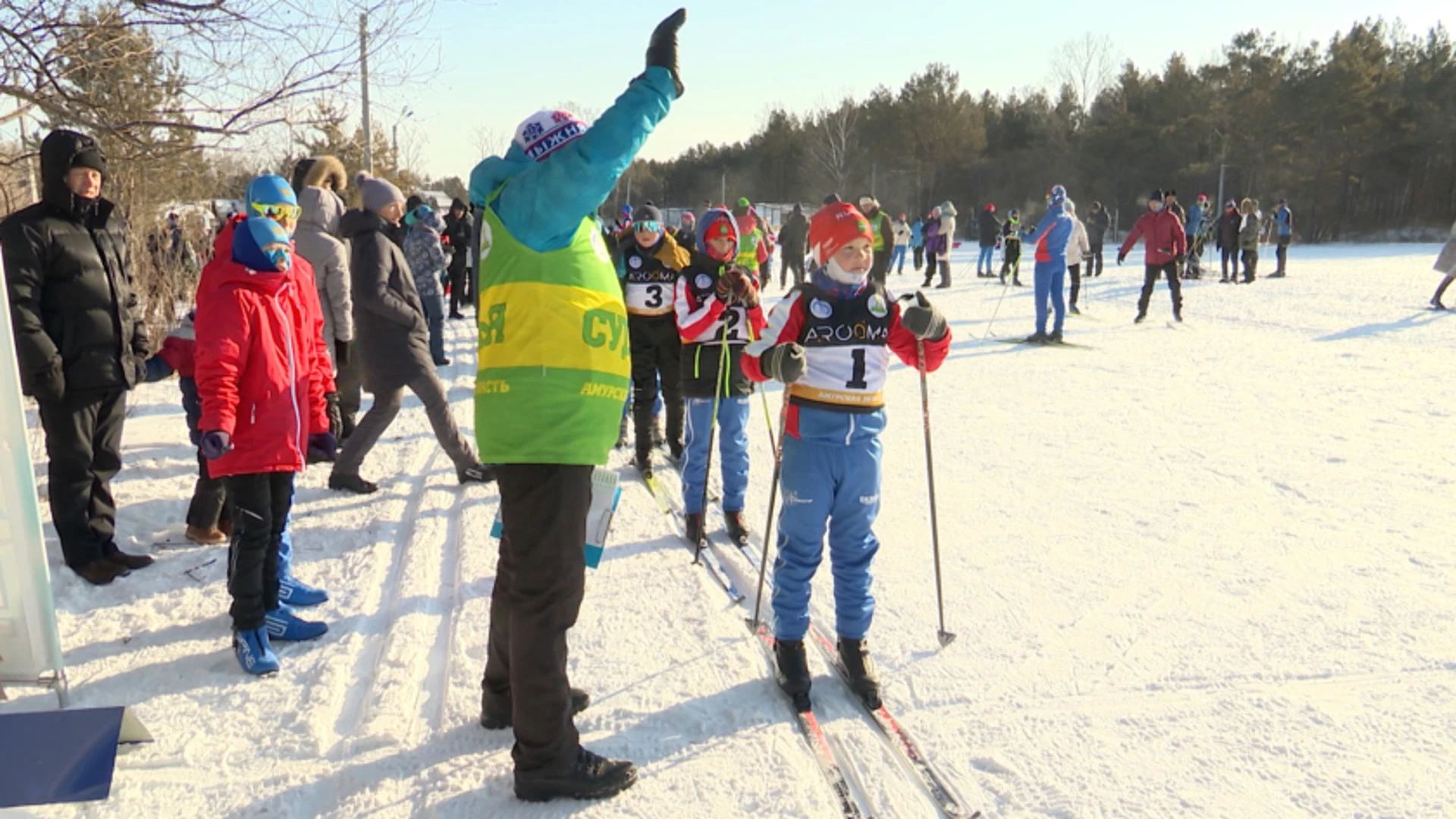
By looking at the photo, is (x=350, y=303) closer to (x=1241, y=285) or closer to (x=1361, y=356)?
(x=1361, y=356)

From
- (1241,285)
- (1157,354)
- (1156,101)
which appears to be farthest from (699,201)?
(1157,354)

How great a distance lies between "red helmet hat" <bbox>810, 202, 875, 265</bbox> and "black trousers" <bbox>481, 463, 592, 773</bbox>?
53.7 inches

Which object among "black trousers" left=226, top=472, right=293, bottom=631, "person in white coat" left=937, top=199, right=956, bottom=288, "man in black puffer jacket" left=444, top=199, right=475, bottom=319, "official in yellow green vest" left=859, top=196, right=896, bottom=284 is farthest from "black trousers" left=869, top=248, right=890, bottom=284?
"black trousers" left=226, top=472, right=293, bottom=631

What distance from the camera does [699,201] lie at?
67.1 meters

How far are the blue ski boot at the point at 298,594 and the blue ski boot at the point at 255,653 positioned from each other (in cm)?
44

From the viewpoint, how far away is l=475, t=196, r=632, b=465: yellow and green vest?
7.87 feet

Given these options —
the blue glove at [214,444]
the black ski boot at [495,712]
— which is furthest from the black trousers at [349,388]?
the black ski boot at [495,712]

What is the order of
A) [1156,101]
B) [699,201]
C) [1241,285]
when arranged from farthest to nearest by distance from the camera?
[699,201] < [1156,101] < [1241,285]

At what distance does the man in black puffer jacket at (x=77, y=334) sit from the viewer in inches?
152

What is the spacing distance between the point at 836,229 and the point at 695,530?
7.02 feet

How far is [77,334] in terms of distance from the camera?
4055 mm

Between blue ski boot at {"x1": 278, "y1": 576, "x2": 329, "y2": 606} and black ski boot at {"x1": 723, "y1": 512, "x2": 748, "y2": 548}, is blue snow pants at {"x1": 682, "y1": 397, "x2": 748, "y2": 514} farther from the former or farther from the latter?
blue ski boot at {"x1": 278, "y1": 576, "x2": 329, "y2": 606}

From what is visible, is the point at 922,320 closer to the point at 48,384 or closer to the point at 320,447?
the point at 320,447

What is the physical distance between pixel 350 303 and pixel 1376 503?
262 inches
